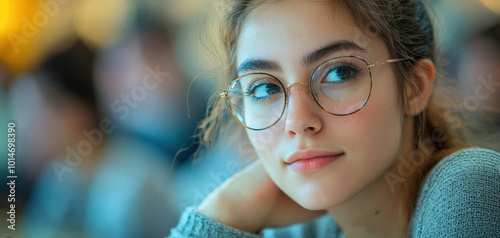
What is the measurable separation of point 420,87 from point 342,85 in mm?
125

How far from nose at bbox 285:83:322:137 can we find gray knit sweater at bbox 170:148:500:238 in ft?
0.45

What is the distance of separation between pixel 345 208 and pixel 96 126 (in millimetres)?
415

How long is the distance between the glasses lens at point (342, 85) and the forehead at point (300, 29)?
0.02 metres

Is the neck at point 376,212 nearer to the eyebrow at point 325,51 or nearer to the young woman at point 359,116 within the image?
the young woman at point 359,116

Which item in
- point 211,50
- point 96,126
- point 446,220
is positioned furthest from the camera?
point 96,126

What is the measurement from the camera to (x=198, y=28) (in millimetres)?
781

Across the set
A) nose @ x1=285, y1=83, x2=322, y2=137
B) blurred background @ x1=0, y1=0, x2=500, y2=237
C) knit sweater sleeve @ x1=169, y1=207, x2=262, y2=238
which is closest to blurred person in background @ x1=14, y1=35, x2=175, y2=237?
blurred background @ x1=0, y1=0, x2=500, y2=237

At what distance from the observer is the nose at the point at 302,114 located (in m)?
0.55

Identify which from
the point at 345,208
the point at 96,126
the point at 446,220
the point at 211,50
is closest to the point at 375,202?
the point at 345,208

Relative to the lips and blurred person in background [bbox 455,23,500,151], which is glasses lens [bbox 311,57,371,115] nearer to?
the lips

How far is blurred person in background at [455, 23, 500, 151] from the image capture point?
2.51ft

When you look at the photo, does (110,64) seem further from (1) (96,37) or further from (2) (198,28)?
(2) (198,28)

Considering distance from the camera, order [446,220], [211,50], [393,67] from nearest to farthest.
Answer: [446,220]
[393,67]
[211,50]

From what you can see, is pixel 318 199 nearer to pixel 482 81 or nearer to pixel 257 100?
pixel 257 100
